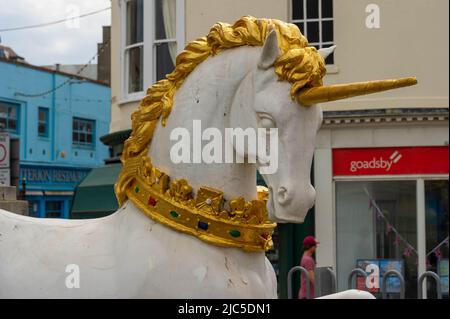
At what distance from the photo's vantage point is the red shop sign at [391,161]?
12.1 m

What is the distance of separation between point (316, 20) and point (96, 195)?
4415mm

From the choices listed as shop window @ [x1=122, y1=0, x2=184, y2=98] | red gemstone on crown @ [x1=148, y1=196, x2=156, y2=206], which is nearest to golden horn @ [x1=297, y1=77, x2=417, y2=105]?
red gemstone on crown @ [x1=148, y1=196, x2=156, y2=206]

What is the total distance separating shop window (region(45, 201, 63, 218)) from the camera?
79.4ft

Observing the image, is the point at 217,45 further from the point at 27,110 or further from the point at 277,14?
the point at 27,110

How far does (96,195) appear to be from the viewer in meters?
12.8

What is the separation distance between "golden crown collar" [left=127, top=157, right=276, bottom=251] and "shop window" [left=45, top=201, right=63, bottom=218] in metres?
21.8

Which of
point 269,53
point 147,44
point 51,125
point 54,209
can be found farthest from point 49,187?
point 269,53

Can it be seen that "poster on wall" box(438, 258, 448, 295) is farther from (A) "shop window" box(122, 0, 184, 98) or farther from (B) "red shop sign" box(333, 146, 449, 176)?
(A) "shop window" box(122, 0, 184, 98)

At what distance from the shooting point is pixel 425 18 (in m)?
12.1

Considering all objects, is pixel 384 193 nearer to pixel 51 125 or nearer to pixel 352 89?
pixel 352 89

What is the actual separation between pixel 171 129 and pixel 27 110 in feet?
67.9

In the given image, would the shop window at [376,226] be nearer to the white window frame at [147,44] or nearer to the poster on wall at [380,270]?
the poster on wall at [380,270]
